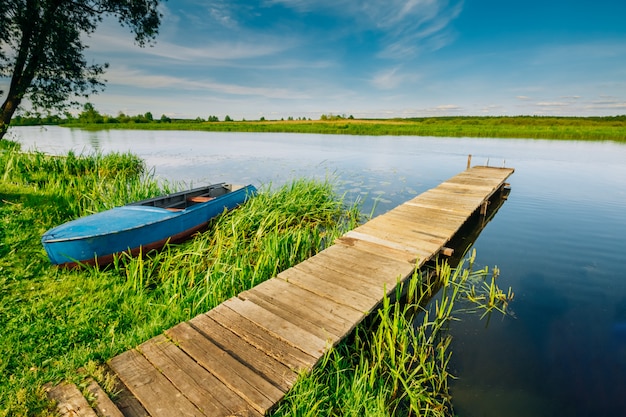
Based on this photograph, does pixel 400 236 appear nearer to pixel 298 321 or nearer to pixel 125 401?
pixel 298 321

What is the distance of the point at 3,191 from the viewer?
8078mm

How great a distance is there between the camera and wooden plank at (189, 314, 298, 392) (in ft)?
8.86

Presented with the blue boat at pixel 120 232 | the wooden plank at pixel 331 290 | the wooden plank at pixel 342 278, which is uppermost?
the blue boat at pixel 120 232

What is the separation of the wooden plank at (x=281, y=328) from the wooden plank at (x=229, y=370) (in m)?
0.55

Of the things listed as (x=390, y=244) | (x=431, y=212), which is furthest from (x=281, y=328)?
(x=431, y=212)

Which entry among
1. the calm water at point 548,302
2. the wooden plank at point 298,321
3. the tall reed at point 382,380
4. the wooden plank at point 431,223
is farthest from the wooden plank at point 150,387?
the wooden plank at point 431,223

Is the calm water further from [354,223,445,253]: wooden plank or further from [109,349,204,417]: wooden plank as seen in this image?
[109,349,204,417]: wooden plank

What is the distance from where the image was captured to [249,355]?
2977mm

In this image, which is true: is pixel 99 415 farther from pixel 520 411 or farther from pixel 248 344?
pixel 520 411

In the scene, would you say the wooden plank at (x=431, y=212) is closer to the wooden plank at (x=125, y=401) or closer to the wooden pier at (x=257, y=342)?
the wooden pier at (x=257, y=342)

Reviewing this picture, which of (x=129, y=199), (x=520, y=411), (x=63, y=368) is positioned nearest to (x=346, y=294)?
(x=520, y=411)

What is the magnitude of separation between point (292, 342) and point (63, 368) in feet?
7.54

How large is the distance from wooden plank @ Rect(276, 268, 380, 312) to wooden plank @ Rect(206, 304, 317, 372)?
3.54ft

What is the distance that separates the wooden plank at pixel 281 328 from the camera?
3.08 meters
